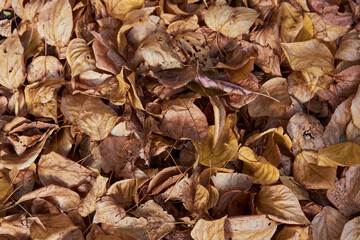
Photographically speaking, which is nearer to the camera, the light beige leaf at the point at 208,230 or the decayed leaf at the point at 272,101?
the light beige leaf at the point at 208,230

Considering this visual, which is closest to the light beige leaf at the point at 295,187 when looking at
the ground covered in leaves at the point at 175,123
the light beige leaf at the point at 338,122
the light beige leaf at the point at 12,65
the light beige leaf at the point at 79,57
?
the ground covered in leaves at the point at 175,123

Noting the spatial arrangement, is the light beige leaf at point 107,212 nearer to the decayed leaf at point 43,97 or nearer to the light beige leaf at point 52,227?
the light beige leaf at point 52,227

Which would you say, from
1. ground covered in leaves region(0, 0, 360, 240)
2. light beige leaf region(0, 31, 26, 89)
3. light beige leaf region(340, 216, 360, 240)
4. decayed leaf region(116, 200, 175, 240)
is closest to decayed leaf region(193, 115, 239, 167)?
ground covered in leaves region(0, 0, 360, 240)

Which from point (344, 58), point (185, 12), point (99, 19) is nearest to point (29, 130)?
point (99, 19)

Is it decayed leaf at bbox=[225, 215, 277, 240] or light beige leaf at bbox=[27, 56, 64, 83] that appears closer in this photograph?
decayed leaf at bbox=[225, 215, 277, 240]

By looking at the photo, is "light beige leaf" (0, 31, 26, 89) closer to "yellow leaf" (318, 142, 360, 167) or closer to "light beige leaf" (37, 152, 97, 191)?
"light beige leaf" (37, 152, 97, 191)

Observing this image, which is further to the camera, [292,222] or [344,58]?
[344,58]

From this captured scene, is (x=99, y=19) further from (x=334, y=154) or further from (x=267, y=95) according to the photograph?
(x=334, y=154)

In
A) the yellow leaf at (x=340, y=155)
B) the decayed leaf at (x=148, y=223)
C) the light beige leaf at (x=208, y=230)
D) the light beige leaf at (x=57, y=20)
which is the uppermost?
the light beige leaf at (x=57, y=20)
